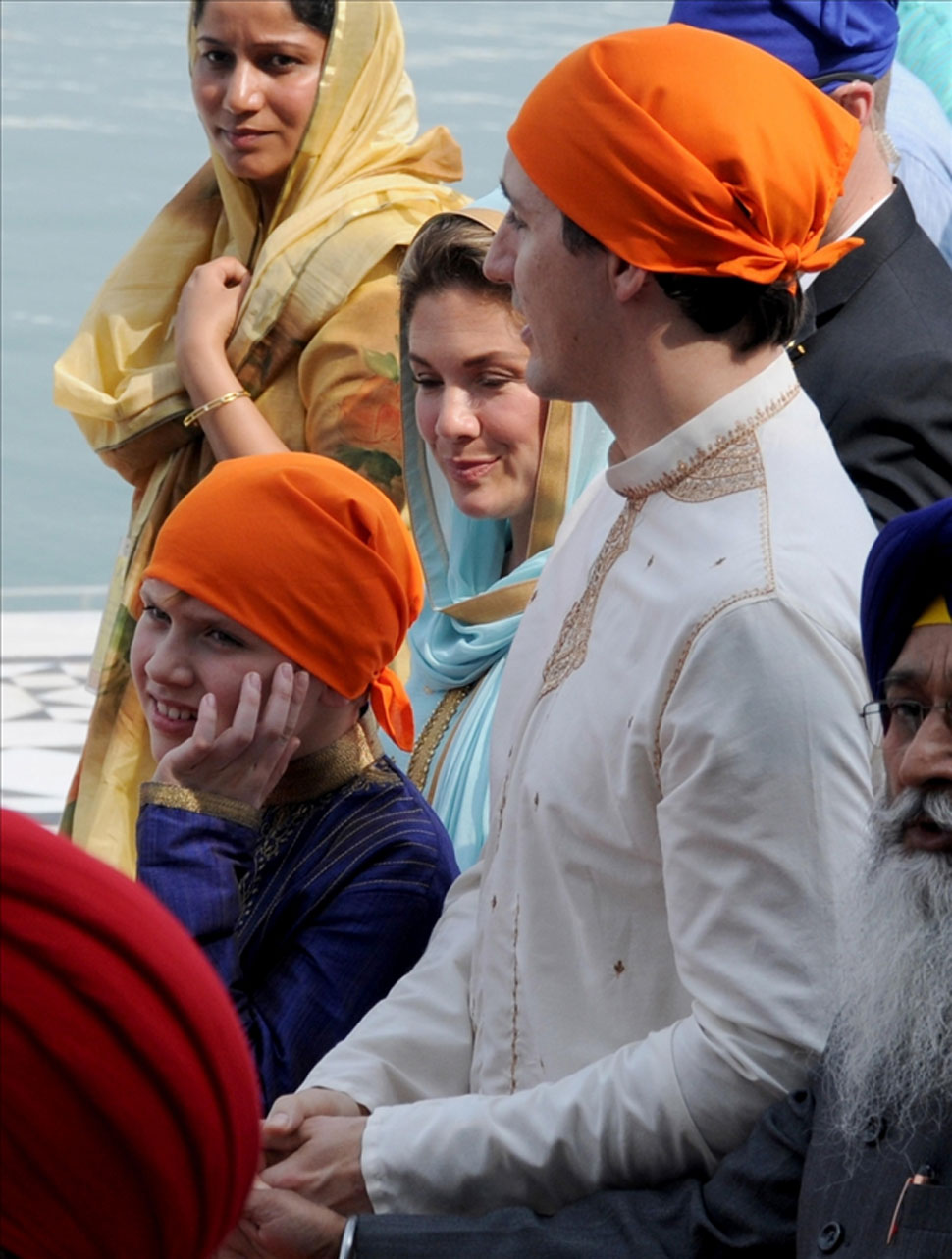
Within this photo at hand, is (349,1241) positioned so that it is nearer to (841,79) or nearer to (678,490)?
(678,490)

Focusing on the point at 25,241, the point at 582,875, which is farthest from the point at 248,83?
the point at 25,241

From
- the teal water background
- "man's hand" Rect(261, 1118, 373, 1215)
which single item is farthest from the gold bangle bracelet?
the teal water background

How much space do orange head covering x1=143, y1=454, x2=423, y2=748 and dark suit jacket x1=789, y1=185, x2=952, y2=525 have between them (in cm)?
62

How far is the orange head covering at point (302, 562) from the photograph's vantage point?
8.50 feet

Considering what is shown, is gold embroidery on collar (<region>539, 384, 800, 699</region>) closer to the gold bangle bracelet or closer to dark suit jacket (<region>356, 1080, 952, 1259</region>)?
dark suit jacket (<region>356, 1080, 952, 1259</region>)

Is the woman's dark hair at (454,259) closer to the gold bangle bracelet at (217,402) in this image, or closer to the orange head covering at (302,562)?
the orange head covering at (302,562)

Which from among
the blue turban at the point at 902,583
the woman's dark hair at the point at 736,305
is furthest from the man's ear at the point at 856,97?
the blue turban at the point at 902,583

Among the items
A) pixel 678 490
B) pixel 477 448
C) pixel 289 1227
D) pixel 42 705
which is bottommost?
pixel 42 705

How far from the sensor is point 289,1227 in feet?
6.26

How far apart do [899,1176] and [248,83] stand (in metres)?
2.86

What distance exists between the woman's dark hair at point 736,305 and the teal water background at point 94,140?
989 cm

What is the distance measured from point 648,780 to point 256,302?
7.32ft

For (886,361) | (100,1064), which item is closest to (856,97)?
(886,361)

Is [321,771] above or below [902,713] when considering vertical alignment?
below
